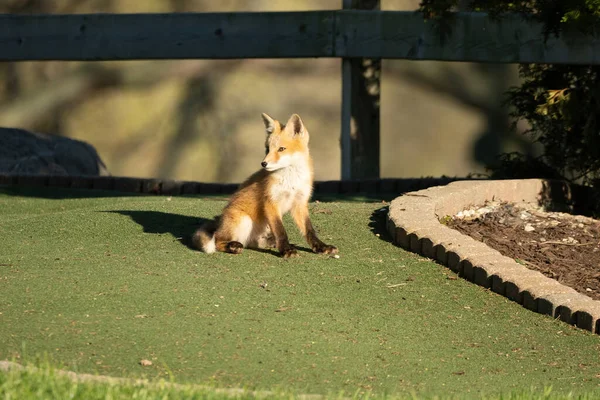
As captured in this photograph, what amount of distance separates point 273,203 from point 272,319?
1281 mm

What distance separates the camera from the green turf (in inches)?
189

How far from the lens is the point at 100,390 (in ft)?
13.1

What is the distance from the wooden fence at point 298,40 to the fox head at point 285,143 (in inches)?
152

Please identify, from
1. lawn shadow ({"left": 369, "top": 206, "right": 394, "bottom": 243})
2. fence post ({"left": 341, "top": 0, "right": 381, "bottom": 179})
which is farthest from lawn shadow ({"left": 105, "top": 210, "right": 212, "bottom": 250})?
fence post ({"left": 341, "top": 0, "right": 381, "bottom": 179})

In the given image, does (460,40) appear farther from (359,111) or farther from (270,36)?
(270,36)

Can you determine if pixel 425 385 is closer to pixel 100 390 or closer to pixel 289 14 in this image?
pixel 100 390

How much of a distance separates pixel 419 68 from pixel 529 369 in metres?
9.33

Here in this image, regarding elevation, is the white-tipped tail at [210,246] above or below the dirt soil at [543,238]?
above

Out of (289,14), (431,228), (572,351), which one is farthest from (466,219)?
(289,14)

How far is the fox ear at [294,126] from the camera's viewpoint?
21.8ft

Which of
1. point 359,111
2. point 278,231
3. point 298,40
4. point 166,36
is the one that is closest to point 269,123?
point 278,231

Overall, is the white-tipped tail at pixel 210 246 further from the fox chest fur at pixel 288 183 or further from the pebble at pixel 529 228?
the pebble at pixel 529 228

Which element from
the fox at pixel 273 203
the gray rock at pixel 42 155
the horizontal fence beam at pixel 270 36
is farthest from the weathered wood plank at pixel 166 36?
the fox at pixel 273 203

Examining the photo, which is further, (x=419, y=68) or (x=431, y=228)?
(x=419, y=68)
